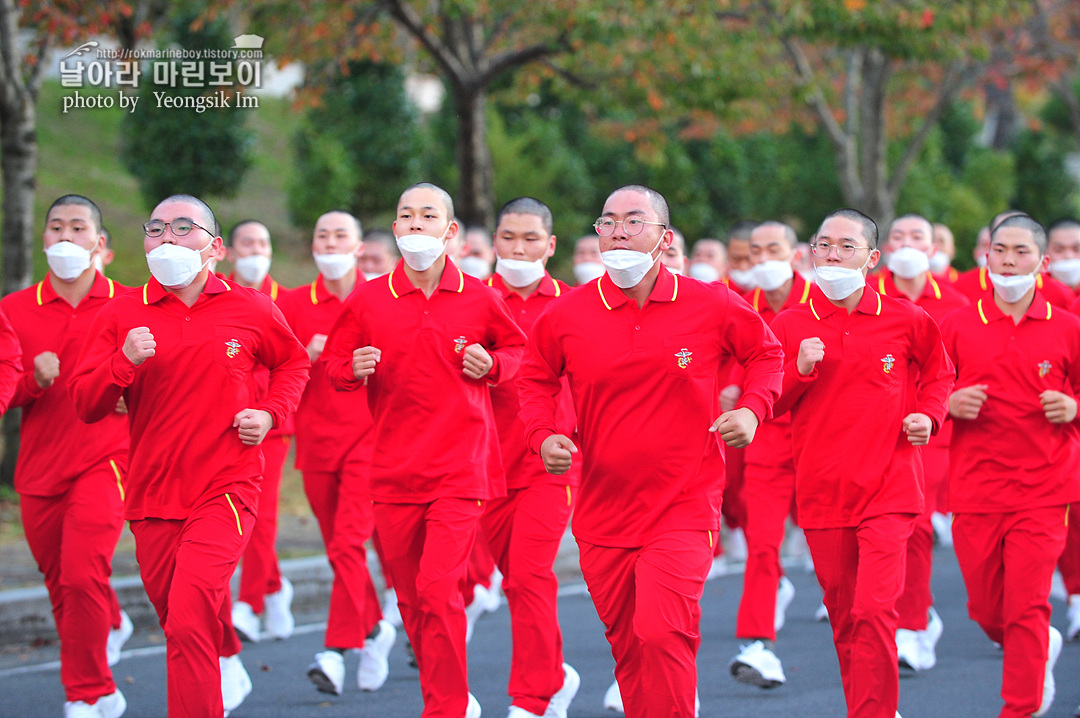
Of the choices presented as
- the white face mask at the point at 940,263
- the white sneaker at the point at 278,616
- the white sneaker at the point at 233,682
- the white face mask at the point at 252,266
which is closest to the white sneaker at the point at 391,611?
the white sneaker at the point at 278,616

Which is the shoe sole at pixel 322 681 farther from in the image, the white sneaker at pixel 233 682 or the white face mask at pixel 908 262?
the white face mask at pixel 908 262

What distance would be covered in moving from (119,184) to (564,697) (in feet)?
66.6

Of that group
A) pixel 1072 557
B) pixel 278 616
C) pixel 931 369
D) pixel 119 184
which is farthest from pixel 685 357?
pixel 119 184

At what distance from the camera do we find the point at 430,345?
619cm

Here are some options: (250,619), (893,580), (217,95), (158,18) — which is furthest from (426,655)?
(158,18)

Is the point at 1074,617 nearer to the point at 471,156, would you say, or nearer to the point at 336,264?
the point at 336,264

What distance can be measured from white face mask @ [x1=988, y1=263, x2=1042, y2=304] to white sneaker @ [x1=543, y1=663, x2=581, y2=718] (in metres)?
2.98

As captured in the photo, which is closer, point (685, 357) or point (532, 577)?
point (685, 357)

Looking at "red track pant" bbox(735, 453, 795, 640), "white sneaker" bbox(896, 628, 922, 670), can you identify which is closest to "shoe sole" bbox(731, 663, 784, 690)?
"red track pant" bbox(735, 453, 795, 640)

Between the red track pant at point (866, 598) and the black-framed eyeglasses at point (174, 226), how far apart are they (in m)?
3.20

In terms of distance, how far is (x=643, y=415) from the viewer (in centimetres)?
532

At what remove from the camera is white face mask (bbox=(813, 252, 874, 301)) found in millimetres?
6188

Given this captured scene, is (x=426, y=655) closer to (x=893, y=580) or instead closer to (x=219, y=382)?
(x=219, y=382)

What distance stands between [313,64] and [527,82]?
2618 millimetres
